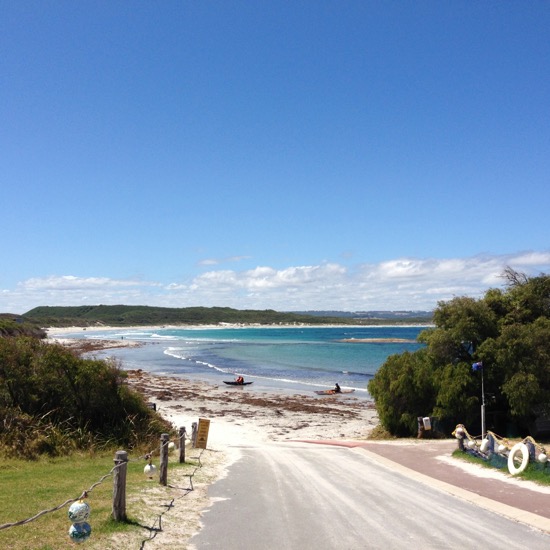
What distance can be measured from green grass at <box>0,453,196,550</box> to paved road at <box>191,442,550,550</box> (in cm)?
125

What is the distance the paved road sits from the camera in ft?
26.6

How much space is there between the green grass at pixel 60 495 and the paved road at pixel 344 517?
125 centimetres

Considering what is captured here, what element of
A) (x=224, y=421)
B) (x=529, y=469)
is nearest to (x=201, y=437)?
(x=529, y=469)

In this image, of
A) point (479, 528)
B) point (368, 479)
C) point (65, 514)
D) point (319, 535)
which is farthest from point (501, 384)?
point (65, 514)

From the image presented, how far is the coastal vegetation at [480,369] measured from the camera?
21375 mm

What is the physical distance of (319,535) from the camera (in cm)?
834

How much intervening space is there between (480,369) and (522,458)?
7148 millimetres

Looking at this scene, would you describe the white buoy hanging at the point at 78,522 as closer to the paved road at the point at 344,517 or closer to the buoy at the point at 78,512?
the buoy at the point at 78,512

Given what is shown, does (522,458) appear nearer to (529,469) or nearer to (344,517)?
(529,469)

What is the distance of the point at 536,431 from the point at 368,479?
444 inches

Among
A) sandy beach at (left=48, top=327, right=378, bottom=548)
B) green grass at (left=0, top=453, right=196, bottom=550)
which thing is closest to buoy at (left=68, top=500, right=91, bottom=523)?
green grass at (left=0, top=453, right=196, bottom=550)

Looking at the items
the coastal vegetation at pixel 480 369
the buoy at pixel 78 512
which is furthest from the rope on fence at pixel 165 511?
the coastal vegetation at pixel 480 369

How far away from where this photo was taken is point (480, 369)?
21.0 meters

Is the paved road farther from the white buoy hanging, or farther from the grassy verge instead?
the grassy verge
